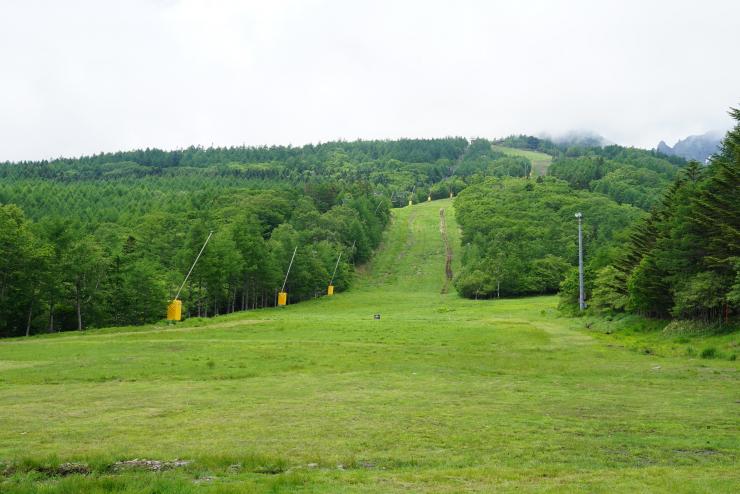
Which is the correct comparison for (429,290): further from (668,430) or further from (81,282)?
(668,430)

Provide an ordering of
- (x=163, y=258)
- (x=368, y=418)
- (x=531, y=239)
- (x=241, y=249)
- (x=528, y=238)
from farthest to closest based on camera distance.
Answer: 1. (x=528, y=238)
2. (x=531, y=239)
3. (x=163, y=258)
4. (x=241, y=249)
5. (x=368, y=418)

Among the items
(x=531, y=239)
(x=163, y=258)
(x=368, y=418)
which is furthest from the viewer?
(x=531, y=239)

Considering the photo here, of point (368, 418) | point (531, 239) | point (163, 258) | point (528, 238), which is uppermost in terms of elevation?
point (528, 238)

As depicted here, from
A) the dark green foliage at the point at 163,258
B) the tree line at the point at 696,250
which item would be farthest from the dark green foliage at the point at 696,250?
the dark green foliage at the point at 163,258

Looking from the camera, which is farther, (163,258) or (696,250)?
(163,258)

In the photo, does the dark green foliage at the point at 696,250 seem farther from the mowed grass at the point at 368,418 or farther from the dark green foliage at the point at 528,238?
the dark green foliage at the point at 528,238

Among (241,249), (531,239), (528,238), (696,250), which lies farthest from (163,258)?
(696,250)

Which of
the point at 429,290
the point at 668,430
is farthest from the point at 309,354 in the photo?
the point at 429,290

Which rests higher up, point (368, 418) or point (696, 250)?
point (696, 250)

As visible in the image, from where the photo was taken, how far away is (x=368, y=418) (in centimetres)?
1814

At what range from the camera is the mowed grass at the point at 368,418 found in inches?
465

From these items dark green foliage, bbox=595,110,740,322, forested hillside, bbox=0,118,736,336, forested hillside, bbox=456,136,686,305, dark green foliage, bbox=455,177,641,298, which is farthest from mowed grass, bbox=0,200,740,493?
dark green foliage, bbox=455,177,641,298

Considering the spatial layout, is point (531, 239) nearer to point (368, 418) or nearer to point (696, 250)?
point (696, 250)

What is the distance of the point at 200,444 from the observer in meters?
14.9
